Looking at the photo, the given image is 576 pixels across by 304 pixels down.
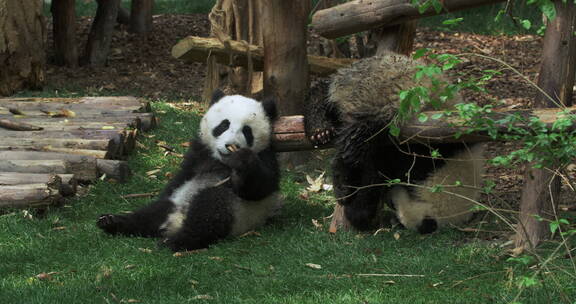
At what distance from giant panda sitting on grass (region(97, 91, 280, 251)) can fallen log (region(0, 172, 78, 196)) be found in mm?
810

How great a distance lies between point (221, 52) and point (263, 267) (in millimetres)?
2751

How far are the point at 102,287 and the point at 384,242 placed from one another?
1921 mm

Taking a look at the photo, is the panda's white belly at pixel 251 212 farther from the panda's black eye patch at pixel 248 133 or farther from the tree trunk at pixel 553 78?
the tree trunk at pixel 553 78

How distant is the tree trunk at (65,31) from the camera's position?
10.8 metres

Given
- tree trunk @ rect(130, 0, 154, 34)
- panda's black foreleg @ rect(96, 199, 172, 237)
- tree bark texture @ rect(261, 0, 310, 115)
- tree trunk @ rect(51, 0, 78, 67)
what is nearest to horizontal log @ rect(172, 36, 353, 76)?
tree bark texture @ rect(261, 0, 310, 115)

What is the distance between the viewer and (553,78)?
4516 millimetres

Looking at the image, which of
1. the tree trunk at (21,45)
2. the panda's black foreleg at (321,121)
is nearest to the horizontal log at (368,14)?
the panda's black foreleg at (321,121)

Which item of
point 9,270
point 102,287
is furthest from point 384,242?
point 9,270

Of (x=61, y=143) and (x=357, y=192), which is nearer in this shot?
(x=357, y=192)

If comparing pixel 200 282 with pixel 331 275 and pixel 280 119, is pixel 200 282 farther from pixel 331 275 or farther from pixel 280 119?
pixel 280 119

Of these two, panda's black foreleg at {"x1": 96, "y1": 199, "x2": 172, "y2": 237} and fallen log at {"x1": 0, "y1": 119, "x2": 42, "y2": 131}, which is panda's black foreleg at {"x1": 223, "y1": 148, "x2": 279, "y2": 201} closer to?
panda's black foreleg at {"x1": 96, "y1": 199, "x2": 172, "y2": 237}

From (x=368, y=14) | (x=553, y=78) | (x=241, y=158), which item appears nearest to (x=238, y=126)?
(x=241, y=158)

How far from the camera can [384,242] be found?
5.07 m

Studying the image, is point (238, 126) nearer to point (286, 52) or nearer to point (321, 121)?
point (321, 121)
